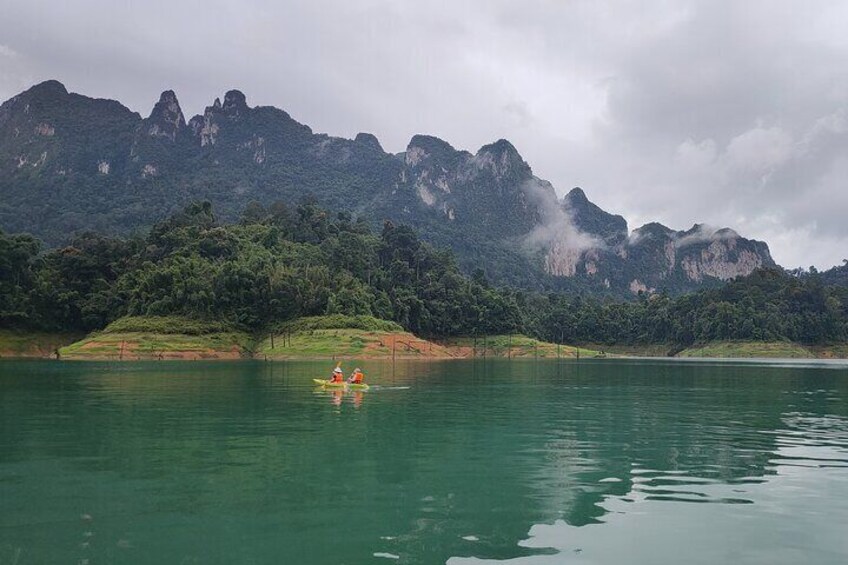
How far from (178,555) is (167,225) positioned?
165 metres

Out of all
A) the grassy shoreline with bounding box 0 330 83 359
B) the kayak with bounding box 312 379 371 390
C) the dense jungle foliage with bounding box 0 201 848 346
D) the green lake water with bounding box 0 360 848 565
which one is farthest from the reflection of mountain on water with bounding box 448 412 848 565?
the grassy shoreline with bounding box 0 330 83 359

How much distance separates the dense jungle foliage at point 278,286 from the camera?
12800 cm

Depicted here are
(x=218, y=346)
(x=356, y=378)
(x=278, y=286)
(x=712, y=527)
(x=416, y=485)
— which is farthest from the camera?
(x=278, y=286)

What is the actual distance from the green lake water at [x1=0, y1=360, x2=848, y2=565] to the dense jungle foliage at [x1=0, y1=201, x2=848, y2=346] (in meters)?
95.3

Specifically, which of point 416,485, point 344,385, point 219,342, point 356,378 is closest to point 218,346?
point 219,342

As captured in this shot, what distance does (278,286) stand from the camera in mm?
131875

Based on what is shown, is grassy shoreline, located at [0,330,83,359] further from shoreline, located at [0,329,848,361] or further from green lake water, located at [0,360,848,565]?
green lake water, located at [0,360,848,565]

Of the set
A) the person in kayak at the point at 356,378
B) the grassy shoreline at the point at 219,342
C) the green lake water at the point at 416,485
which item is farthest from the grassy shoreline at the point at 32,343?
the green lake water at the point at 416,485

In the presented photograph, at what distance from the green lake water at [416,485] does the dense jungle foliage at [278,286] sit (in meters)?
95.3

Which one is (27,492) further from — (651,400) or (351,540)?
(651,400)

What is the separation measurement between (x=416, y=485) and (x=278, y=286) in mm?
117947

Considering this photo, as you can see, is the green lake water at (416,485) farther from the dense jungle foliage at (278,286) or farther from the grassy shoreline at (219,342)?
the dense jungle foliage at (278,286)

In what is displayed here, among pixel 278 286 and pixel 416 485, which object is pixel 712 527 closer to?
pixel 416 485

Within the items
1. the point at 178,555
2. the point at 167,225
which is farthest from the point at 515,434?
the point at 167,225
